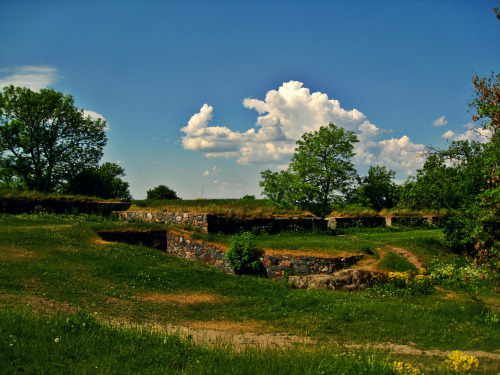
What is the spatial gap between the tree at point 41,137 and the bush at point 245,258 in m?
31.7

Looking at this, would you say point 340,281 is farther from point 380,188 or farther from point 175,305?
point 380,188

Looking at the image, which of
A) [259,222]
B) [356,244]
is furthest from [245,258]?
[259,222]

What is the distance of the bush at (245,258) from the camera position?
15.8 metres

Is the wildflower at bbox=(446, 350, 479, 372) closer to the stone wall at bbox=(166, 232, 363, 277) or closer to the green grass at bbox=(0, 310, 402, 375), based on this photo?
the green grass at bbox=(0, 310, 402, 375)

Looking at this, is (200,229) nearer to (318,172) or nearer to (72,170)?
(318,172)

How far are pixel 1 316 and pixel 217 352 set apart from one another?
3600 mm

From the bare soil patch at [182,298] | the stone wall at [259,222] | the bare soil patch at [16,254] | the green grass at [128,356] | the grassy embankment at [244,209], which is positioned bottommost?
the bare soil patch at [182,298]

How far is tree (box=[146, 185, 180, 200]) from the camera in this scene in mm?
52031

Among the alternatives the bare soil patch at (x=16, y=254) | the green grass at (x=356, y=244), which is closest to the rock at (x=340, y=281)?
the green grass at (x=356, y=244)

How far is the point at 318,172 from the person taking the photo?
2762 cm

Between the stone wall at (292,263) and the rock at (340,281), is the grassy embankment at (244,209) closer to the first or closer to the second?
the stone wall at (292,263)

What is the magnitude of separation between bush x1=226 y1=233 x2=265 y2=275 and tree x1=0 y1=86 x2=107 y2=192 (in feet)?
104

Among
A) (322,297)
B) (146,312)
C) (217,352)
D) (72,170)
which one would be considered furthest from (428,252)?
(72,170)

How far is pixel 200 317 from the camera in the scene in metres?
9.52
